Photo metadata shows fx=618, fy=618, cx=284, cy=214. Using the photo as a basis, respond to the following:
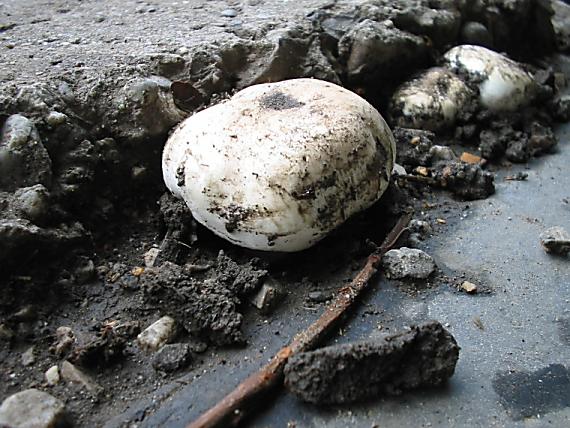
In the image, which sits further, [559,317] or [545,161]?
[545,161]

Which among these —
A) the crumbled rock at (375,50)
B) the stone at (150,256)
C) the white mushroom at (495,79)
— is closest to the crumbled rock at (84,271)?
the stone at (150,256)

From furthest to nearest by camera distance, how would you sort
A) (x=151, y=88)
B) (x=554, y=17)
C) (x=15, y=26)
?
(x=554, y=17)
(x=15, y=26)
(x=151, y=88)

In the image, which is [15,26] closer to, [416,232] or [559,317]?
[416,232]

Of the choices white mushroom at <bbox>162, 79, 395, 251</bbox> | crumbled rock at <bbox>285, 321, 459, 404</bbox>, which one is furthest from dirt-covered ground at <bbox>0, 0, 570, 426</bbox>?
crumbled rock at <bbox>285, 321, 459, 404</bbox>

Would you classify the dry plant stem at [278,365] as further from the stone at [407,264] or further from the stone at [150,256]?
the stone at [150,256]

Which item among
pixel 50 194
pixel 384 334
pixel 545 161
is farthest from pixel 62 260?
pixel 545 161

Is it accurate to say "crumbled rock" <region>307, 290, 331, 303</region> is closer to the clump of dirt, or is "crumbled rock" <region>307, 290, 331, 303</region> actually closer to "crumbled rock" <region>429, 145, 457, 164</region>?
the clump of dirt
